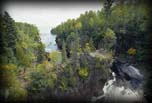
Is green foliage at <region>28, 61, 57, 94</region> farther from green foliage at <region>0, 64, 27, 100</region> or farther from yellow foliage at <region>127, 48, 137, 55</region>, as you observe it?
yellow foliage at <region>127, 48, 137, 55</region>

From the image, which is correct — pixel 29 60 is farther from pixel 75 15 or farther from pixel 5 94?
pixel 75 15

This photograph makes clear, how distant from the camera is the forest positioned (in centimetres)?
251

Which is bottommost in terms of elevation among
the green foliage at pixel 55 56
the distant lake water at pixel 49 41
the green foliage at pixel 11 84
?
the green foliage at pixel 11 84

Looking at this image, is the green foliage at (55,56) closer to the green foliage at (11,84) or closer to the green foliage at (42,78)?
the green foliage at (42,78)

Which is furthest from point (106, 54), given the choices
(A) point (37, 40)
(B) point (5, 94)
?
(B) point (5, 94)

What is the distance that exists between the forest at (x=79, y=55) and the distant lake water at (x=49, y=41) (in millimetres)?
40

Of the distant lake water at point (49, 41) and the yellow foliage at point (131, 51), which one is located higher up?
the distant lake water at point (49, 41)

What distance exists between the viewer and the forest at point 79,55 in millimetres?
2508

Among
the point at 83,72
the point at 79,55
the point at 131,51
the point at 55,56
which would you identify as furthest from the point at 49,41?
the point at 131,51

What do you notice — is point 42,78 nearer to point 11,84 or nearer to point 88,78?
point 11,84

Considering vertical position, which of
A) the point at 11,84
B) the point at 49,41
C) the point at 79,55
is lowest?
the point at 11,84

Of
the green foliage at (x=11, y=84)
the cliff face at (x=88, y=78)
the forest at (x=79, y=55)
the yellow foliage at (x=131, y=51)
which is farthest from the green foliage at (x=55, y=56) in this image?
the yellow foliage at (x=131, y=51)

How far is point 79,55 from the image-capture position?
2.59 metres

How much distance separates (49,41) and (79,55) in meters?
0.32
